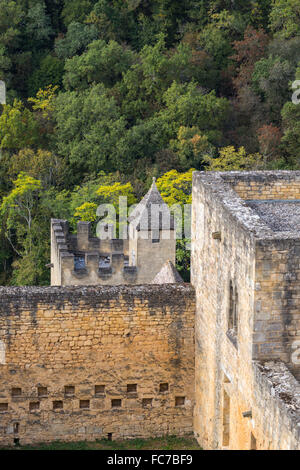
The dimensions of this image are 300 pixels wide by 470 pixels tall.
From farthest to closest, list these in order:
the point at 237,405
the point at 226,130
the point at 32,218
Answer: the point at 226,130
the point at 32,218
the point at 237,405

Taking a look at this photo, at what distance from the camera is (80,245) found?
112ft

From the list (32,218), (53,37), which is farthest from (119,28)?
(32,218)

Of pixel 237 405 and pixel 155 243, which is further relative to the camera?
pixel 155 243

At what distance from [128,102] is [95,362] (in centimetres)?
3653

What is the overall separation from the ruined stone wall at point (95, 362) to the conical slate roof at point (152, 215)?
11337mm

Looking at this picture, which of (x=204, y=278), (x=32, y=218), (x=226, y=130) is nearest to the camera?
(x=204, y=278)

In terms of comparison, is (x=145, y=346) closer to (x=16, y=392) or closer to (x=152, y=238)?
(x=16, y=392)

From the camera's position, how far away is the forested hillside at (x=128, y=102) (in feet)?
160

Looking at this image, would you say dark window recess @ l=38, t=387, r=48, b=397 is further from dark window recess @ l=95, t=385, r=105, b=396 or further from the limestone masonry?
dark window recess @ l=95, t=385, r=105, b=396

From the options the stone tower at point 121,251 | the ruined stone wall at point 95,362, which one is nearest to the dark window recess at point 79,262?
the stone tower at point 121,251

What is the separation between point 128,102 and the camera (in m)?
56.6

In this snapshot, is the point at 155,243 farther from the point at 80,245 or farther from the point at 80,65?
the point at 80,65

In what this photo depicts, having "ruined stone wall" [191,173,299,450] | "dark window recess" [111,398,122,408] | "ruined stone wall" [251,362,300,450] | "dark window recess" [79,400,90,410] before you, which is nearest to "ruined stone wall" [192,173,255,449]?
"ruined stone wall" [191,173,299,450]

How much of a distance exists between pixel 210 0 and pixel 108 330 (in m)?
40.9
